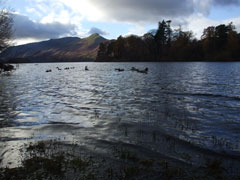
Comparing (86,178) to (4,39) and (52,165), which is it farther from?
(4,39)

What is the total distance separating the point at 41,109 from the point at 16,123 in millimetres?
2997

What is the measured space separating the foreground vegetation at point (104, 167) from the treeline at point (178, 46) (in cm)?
10820

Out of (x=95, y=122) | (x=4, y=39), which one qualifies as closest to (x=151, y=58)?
(x=4, y=39)

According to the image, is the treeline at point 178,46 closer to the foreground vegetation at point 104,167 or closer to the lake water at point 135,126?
the lake water at point 135,126

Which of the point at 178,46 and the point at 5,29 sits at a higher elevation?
the point at 178,46

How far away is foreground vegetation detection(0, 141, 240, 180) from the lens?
4.78 m

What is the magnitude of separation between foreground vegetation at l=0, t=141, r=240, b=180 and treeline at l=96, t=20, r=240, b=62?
355ft

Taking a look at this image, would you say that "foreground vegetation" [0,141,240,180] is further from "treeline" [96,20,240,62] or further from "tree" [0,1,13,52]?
"treeline" [96,20,240,62]

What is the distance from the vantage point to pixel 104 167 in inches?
206

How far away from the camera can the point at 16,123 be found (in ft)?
31.9

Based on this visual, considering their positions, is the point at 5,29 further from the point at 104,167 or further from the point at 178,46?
the point at 178,46

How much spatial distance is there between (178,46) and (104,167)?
400 feet

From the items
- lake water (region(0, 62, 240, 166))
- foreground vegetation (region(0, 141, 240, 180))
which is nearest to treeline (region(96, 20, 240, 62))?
lake water (region(0, 62, 240, 166))

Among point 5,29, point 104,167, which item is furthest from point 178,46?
point 104,167
